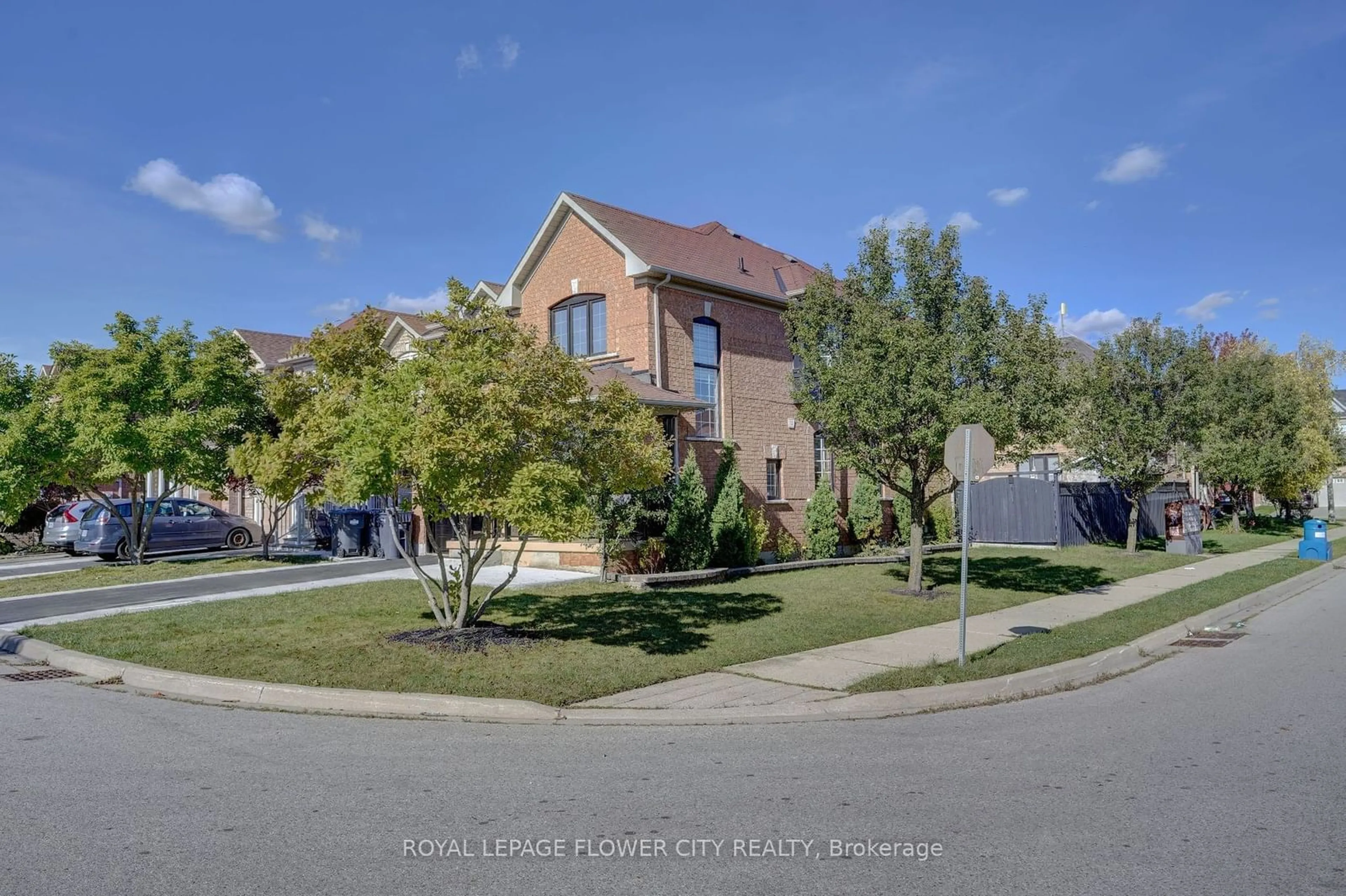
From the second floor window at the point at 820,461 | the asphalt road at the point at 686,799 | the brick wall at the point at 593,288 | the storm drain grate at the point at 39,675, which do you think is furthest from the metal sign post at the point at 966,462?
the second floor window at the point at 820,461

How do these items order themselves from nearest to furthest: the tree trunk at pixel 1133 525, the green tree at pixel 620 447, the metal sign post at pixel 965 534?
the metal sign post at pixel 965 534 < the green tree at pixel 620 447 < the tree trunk at pixel 1133 525

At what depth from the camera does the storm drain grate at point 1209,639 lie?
1202 centimetres

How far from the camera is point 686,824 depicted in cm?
515

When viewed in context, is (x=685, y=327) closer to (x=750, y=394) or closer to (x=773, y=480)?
(x=750, y=394)

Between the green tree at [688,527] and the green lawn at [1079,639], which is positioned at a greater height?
the green tree at [688,527]

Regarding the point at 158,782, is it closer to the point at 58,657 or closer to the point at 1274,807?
the point at 58,657

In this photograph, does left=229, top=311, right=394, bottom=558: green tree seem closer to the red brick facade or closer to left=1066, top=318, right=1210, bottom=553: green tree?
the red brick facade

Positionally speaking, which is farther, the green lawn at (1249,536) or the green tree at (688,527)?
the green lawn at (1249,536)

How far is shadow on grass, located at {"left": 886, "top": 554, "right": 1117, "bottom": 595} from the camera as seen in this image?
57.0ft

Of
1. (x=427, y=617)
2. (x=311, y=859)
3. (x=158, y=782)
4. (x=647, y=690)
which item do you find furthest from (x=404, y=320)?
(x=311, y=859)

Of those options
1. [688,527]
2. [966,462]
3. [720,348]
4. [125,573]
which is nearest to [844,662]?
[966,462]

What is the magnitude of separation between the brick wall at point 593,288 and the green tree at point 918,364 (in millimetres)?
4736

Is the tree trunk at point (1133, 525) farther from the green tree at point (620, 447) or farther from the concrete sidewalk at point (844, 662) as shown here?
the green tree at point (620, 447)

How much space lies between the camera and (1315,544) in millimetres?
23375
